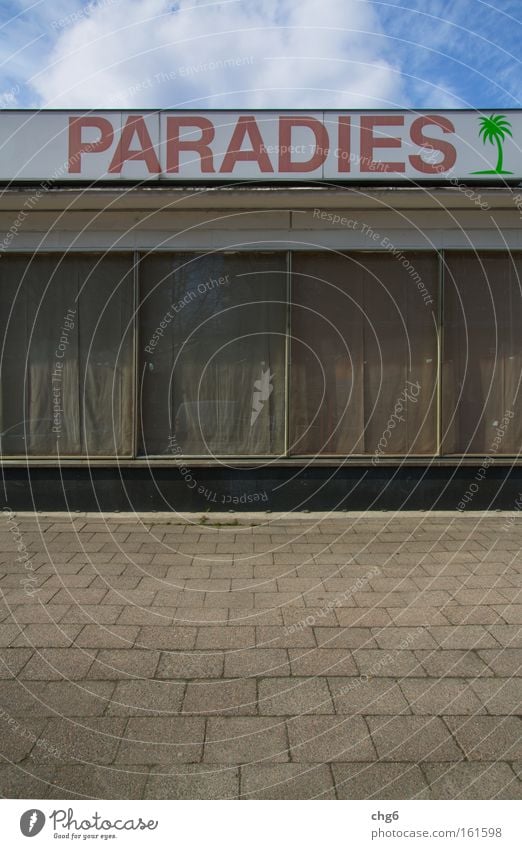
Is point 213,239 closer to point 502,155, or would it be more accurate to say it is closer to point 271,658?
point 502,155

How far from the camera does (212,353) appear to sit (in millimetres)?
8375

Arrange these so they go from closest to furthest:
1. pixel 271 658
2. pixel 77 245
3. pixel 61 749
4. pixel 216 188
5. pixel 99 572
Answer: pixel 61 749 < pixel 271 658 < pixel 99 572 < pixel 216 188 < pixel 77 245

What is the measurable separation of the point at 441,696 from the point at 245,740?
123 centimetres

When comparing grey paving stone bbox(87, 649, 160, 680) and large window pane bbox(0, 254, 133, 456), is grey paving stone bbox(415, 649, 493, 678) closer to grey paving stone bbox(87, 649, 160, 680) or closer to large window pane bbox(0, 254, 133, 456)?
grey paving stone bbox(87, 649, 160, 680)

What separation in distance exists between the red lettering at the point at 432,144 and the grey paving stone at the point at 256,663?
6.19 meters

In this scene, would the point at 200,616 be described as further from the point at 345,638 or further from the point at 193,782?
the point at 193,782

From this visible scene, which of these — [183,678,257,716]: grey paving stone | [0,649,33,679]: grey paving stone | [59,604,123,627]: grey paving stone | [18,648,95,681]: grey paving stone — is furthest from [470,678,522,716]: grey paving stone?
[0,649,33,679]: grey paving stone

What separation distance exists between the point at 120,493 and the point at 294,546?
2624 mm

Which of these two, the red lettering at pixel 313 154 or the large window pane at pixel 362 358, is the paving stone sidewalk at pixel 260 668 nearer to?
the large window pane at pixel 362 358

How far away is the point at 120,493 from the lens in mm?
8289

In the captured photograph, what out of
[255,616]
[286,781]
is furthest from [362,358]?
[286,781]

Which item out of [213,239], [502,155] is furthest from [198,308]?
[502,155]

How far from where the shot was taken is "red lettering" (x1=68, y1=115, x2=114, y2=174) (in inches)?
307

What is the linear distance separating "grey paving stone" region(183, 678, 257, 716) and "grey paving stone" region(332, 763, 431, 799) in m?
0.75
